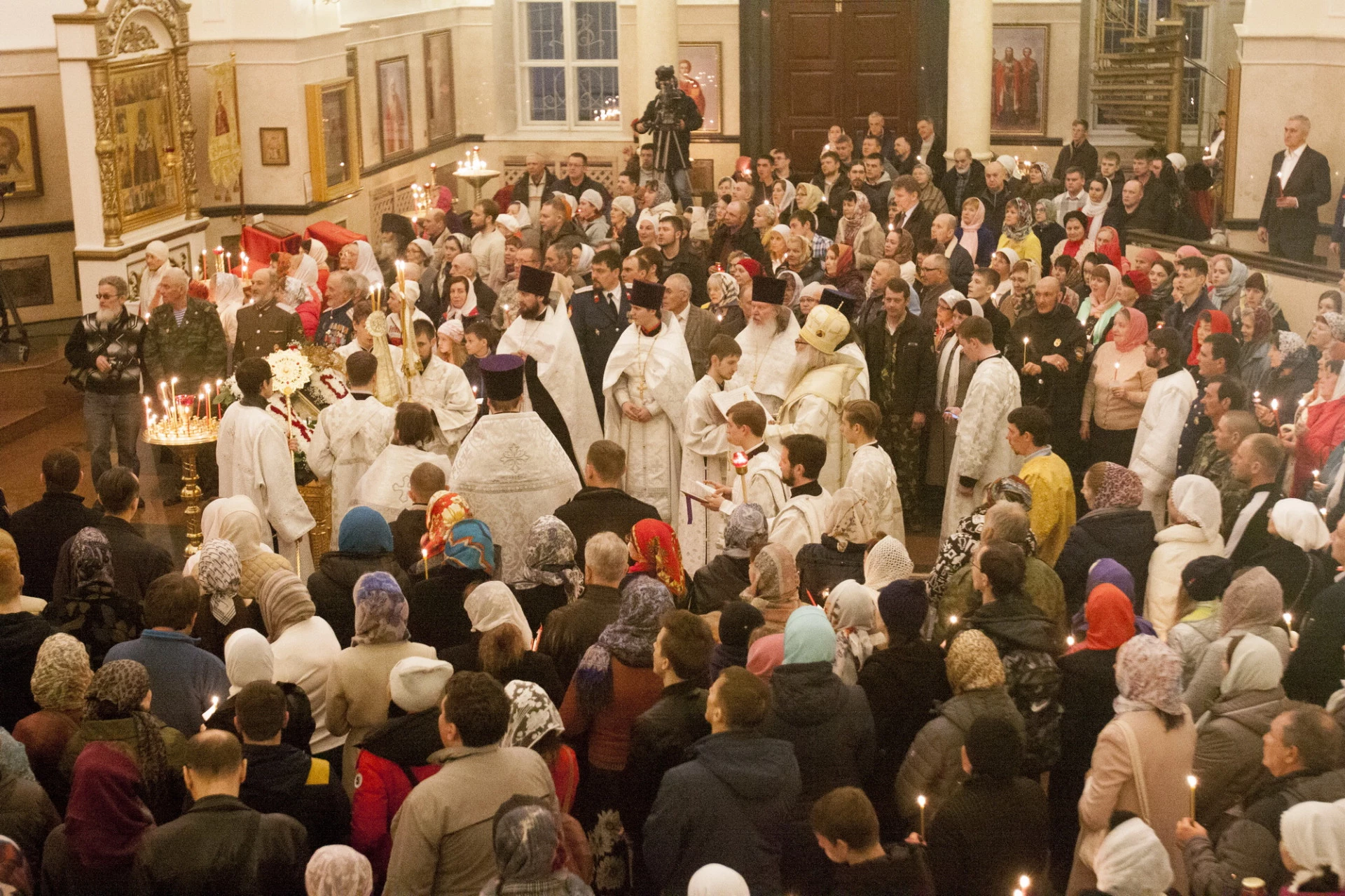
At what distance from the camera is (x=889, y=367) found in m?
9.50

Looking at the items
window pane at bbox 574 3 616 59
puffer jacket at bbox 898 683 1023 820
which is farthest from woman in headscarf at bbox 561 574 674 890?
window pane at bbox 574 3 616 59

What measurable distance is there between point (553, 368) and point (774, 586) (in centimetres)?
416

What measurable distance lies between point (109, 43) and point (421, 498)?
344 inches

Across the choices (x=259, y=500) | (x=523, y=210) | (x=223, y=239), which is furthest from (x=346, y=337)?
(x=223, y=239)

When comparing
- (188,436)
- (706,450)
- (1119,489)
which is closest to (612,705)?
(1119,489)

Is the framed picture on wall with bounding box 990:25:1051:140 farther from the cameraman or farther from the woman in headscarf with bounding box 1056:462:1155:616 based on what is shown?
the woman in headscarf with bounding box 1056:462:1155:616

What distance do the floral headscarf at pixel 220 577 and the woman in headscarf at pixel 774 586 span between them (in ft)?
6.54

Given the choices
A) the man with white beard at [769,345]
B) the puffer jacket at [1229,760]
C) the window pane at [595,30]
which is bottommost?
the puffer jacket at [1229,760]

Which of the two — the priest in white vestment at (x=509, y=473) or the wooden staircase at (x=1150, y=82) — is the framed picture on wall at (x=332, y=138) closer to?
the priest in white vestment at (x=509, y=473)

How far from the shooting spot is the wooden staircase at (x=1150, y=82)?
1941 cm

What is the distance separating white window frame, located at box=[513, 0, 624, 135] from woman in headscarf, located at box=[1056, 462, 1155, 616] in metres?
16.2

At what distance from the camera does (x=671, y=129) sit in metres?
16.0

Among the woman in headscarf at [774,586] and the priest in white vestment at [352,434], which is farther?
the priest in white vestment at [352,434]

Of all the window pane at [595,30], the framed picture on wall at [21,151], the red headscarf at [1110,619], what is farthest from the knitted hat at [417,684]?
the window pane at [595,30]
